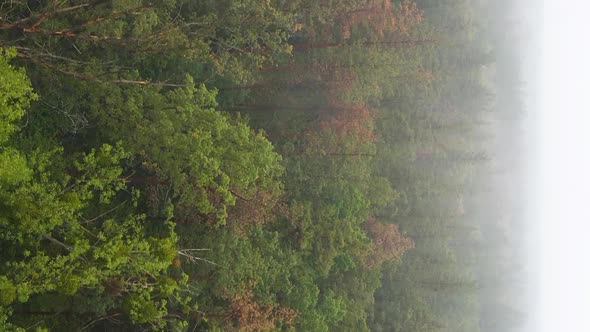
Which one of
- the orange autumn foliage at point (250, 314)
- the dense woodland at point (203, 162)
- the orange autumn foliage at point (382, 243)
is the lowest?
the orange autumn foliage at point (382, 243)

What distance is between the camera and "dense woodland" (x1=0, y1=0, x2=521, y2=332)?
680 inches

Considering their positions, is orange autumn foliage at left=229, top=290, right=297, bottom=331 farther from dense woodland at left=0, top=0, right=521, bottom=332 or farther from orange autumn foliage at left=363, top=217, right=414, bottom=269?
orange autumn foliage at left=363, top=217, right=414, bottom=269

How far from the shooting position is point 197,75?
25.8m

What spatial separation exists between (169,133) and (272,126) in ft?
36.3

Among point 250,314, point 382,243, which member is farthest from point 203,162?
point 382,243

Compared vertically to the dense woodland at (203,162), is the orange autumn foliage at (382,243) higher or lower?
lower

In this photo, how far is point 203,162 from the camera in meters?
→ 19.4

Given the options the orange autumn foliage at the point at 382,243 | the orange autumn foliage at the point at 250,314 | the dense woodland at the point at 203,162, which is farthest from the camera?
the orange autumn foliage at the point at 382,243

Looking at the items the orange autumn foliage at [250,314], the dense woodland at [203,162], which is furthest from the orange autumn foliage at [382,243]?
the orange autumn foliage at [250,314]

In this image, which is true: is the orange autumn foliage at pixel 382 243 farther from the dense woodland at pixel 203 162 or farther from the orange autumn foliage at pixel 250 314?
the orange autumn foliage at pixel 250 314

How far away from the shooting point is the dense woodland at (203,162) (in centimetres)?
1727

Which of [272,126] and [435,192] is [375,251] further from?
[435,192]

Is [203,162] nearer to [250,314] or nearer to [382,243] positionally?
[250,314]

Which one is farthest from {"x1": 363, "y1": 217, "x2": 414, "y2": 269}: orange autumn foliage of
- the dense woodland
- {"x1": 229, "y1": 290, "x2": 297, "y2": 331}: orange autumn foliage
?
{"x1": 229, "y1": 290, "x2": 297, "y2": 331}: orange autumn foliage
